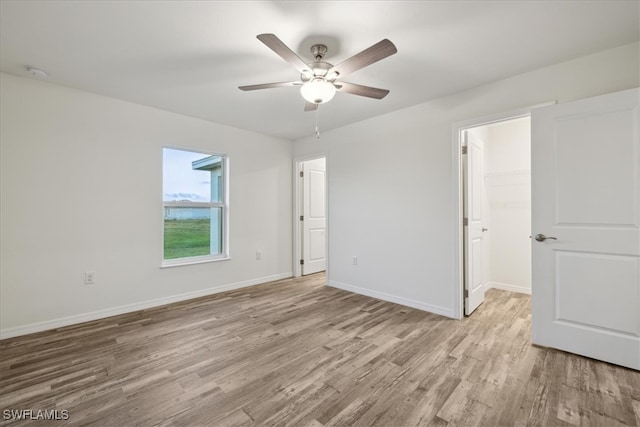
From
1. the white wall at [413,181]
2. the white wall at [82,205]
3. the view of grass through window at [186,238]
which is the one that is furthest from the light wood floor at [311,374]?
the view of grass through window at [186,238]

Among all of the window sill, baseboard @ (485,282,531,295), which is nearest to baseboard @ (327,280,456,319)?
baseboard @ (485,282,531,295)

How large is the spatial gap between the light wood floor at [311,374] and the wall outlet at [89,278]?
45 cm

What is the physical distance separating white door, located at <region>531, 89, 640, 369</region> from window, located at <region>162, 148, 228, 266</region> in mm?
3814

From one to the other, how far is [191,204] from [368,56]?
122 inches

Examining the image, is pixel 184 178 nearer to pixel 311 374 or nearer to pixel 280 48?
pixel 280 48

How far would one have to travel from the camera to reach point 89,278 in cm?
302

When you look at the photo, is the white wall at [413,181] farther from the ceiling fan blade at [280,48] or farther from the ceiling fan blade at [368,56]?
the ceiling fan blade at [280,48]

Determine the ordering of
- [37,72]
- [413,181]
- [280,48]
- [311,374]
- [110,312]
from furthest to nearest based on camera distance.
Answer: [413,181] < [110,312] < [37,72] < [311,374] < [280,48]

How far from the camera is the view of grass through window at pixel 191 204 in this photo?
370 cm

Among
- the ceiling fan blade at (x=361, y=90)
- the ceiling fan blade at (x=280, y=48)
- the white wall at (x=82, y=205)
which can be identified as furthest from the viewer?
the white wall at (x=82, y=205)

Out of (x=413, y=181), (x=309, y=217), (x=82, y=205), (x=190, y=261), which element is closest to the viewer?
(x=82, y=205)

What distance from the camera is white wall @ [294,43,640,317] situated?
2.40 metres

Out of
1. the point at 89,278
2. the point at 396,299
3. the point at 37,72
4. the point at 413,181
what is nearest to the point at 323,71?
the point at 413,181

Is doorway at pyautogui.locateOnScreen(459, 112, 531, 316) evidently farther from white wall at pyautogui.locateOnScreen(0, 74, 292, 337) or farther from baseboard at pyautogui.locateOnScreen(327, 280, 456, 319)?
white wall at pyautogui.locateOnScreen(0, 74, 292, 337)
